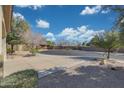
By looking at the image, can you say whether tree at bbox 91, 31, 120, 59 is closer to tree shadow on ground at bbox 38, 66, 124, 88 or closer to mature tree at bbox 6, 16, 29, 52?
tree shadow on ground at bbox 38, 66, 124, 88

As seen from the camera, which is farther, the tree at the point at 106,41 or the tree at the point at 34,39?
the tree at the point at 34,39

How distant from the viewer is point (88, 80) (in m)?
7.40

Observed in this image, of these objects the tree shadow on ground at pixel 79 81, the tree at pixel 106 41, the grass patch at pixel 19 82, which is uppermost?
the tree at pixel 106 41

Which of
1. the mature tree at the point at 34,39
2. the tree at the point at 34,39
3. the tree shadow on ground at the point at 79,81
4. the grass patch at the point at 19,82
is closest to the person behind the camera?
the grass patch at the point at 19,82

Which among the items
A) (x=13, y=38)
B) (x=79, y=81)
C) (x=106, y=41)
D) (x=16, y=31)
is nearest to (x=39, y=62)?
(x=106, y=41)

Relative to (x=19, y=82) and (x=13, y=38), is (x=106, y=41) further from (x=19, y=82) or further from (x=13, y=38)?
(x=19, y=82)

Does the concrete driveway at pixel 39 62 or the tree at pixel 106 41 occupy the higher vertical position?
the tree at pixel 106 41

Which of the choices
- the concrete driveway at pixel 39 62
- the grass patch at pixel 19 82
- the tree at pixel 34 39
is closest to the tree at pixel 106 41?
the concrete driveway at pixel 39 62

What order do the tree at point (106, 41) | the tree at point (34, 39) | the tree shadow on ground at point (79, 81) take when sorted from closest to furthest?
the tree shadow on ground at point (79, 81) → the tree at point (106, 41) → the tree at point (34, 39)

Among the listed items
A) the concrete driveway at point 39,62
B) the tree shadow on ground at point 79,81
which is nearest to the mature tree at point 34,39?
the concrete driveway at point 39,62

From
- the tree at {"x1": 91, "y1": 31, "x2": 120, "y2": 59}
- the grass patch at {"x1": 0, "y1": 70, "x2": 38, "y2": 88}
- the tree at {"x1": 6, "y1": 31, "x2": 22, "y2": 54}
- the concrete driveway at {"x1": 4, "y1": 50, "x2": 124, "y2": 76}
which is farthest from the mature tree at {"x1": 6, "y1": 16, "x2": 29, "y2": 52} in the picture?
the grass patch at {"x1": 0, "y1": 70, "x2": 38, "y2": 88}

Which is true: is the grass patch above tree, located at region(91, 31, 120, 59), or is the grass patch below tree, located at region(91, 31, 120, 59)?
below

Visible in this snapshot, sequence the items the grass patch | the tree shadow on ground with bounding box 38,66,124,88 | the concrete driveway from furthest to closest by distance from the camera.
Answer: the concrete driveway < the tree shadow on ground with bounding box 38,66,124,88 < the grass patch

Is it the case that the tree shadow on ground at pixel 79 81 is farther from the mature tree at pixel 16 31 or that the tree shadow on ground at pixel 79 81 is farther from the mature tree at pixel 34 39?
the mature tree at pixel 34 39
